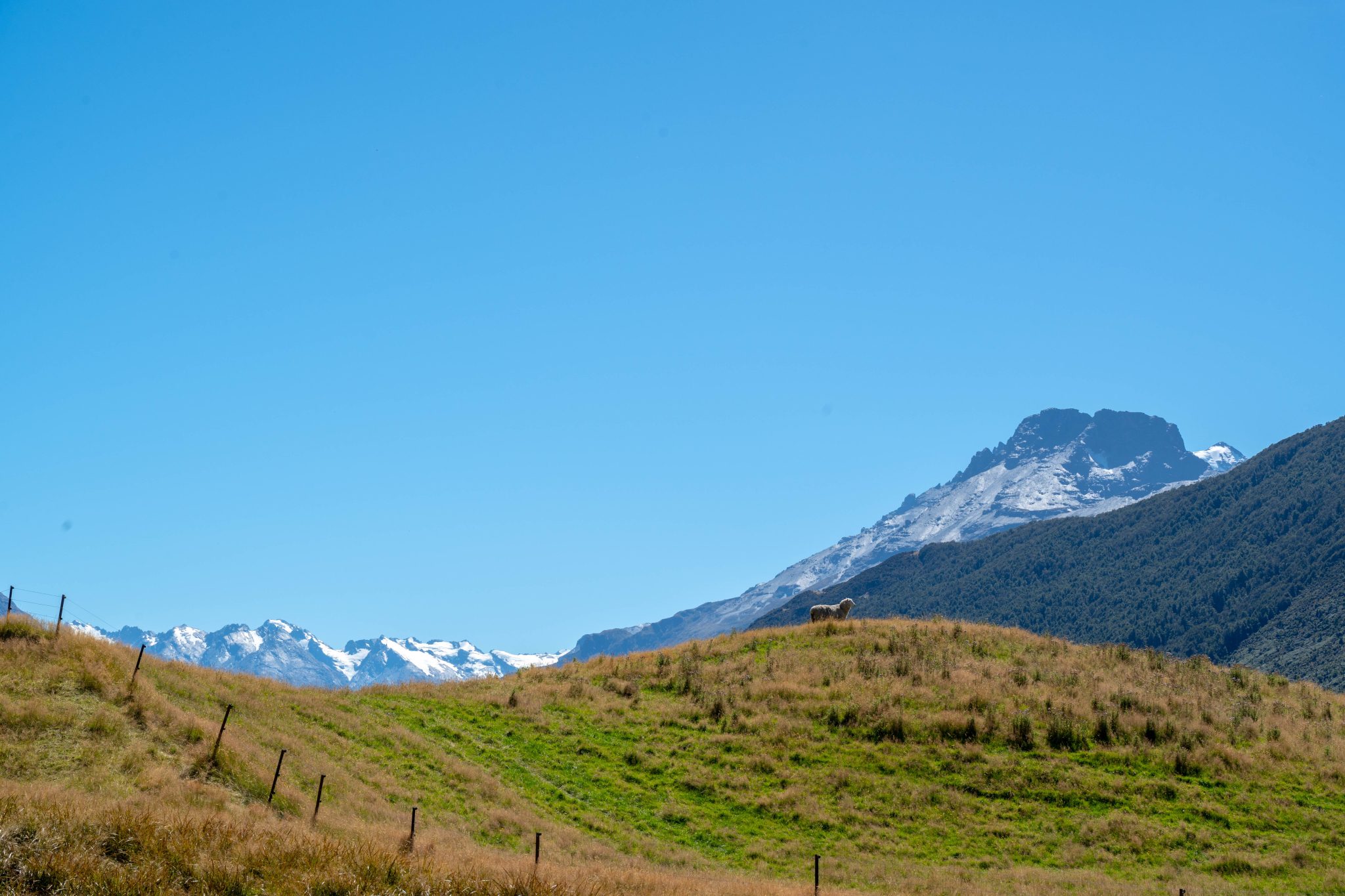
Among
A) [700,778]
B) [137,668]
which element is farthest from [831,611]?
[137,668]

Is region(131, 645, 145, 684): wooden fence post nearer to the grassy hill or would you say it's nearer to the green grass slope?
the grassy hill

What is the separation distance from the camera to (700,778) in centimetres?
2834

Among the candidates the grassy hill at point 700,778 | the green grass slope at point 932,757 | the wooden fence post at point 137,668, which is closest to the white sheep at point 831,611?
the green grass slope at point 932,757

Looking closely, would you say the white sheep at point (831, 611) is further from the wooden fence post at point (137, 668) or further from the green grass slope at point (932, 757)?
the wooden fence post at point (137, 668)

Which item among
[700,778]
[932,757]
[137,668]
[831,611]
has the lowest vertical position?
[700,778]

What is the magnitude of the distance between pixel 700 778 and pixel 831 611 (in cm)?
2238

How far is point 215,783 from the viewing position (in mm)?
19641

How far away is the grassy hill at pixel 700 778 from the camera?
1532 cm

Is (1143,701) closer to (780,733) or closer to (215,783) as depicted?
(780,733)

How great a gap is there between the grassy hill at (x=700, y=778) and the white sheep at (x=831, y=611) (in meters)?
9.12

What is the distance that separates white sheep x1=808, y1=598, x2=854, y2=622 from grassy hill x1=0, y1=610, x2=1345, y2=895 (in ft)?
29.9

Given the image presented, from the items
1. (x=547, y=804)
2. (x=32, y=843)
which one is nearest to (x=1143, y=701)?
(x=547, y=804)

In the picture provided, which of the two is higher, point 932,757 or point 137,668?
point 137,668

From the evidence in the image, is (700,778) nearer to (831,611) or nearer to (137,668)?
(137,668)
